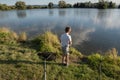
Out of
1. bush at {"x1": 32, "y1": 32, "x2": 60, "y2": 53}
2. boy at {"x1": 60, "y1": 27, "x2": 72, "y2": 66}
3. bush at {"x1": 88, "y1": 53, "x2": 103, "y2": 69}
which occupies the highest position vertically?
boy at {"x1": 60, "y1": 27, "x2": 72, "y2": 66}

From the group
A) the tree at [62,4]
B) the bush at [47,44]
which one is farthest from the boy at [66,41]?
the tree at [62,4]

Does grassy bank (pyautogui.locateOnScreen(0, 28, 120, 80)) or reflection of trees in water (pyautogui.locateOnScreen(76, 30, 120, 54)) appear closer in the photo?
grassy bank (pyautogui.locateOnScreen(0, 28, 120, 80))

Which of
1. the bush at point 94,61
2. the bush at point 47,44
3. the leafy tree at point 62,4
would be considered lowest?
the leafy tree at point 62,4

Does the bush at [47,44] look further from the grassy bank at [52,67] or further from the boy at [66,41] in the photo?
the boy at [66,41]

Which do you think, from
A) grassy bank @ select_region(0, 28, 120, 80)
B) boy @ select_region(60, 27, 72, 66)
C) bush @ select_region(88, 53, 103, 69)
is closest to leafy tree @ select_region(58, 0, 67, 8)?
grassy bank @ select_region(0, 28, 120, 80)

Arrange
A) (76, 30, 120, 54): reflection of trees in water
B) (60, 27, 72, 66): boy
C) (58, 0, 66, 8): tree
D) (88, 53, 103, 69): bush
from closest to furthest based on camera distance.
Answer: (60, 27, 72, 66): boy
(88, 53, 103, 69): bush
(76, 30, 120, 54): reflection of trees in water
(58, 0, 66, 8): tree

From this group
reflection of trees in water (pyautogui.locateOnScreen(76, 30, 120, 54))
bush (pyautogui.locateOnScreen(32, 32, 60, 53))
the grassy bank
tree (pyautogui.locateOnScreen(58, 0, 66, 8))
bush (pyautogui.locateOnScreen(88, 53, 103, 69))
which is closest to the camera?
the grassy bank

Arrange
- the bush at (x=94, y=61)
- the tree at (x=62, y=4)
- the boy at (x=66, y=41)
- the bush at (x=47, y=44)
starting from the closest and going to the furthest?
the boy at (x=66, y=41) < the bush at (x=94, y=61) < the bush at (x=47, y=44) < the tree at (x=62, y=4)

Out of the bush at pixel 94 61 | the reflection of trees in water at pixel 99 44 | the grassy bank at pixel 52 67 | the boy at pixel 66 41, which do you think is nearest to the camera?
the grassy bank at pixel 52 67

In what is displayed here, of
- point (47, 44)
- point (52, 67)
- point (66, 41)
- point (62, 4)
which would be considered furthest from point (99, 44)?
point (62, 4)

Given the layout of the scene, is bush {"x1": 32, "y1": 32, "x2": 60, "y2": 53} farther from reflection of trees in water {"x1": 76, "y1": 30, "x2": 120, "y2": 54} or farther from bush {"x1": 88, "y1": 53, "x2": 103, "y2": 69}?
reflection of trees in water {"x1": 76, "y1": 30, "x2": 120, "y2": 54}

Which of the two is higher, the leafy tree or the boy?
the boy

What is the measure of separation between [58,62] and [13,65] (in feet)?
6.12

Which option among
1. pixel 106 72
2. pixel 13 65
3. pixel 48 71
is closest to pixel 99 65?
pixel 106 72
